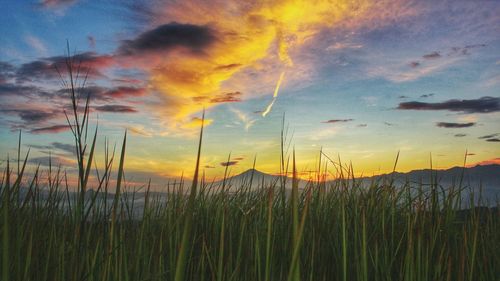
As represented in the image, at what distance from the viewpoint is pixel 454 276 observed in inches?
146

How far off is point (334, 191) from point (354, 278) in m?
2.19

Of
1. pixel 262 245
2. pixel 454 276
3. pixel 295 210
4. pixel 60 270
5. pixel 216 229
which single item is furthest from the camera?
pixel 216 229

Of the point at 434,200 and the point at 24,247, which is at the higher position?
the point at 434,200

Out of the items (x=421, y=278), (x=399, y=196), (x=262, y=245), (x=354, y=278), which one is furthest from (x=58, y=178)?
(x=399, y=196)

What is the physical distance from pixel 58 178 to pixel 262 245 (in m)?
1.98

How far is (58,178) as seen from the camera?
153 inches

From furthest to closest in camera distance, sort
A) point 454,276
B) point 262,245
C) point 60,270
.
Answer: point 454,276 → point 262,245 → point 60,270

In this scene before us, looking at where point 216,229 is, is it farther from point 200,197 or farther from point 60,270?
point 60,270

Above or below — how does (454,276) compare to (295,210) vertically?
below

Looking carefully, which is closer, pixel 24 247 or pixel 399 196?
pixel 24 247

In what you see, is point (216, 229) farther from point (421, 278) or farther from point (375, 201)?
point (421, 278)

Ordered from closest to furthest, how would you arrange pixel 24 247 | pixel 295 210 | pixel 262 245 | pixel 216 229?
pixel 295 210
pixel 24 247
pixel 262 245
pixel 216 229

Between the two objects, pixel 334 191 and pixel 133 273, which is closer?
pixel 133 273

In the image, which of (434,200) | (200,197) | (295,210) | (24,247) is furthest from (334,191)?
(295,210)
